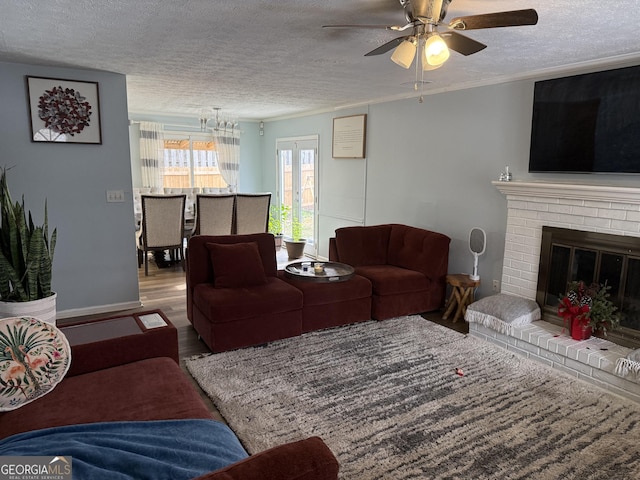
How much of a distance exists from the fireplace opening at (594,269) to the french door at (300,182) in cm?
396

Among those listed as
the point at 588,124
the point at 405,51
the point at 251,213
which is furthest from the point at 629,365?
the point at 251,213

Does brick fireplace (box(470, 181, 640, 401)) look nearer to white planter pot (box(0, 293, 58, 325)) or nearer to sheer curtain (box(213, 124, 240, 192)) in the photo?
white planter pot (box(0, 293, 58, 325))

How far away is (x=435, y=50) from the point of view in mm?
2033

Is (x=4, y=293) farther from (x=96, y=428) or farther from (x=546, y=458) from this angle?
(x=546, y=458)

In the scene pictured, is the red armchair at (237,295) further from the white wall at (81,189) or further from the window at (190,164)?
the window at (190,164)

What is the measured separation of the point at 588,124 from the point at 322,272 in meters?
2.43

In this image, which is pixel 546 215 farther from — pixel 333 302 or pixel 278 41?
pixel 278 41

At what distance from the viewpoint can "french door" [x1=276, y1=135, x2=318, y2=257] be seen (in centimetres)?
697

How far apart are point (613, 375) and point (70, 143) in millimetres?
4672

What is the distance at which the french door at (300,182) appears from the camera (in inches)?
274

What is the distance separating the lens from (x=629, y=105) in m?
3.05

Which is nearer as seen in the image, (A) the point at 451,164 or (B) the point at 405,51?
(B) the point at 405,51

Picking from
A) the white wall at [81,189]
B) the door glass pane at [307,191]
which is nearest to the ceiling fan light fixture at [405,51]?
the white wall at [81,189]

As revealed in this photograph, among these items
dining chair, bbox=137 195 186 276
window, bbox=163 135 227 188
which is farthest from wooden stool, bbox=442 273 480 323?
window, bbox=163 135 227 188
